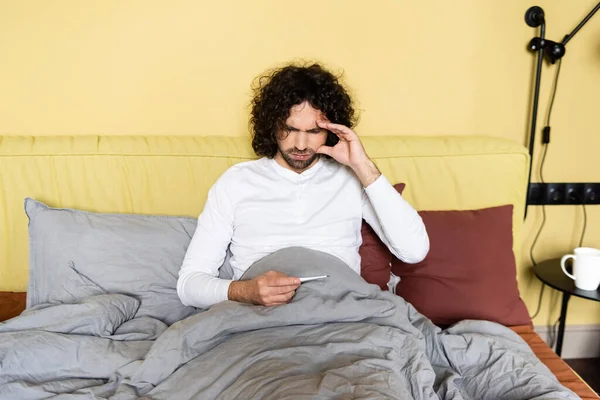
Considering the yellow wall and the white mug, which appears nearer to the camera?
the white mug

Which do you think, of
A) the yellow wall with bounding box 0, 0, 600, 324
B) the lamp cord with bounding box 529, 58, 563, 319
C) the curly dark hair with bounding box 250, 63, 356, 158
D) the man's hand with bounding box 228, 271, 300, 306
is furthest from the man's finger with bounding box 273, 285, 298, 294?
the lamp cord with bounding box 529, 58, 563, 319

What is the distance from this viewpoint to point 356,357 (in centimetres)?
119

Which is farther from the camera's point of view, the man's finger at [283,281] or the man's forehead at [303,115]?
the man's forehead at [303,115]

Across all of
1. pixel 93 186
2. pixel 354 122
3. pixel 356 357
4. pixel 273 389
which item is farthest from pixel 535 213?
pixel 93 186

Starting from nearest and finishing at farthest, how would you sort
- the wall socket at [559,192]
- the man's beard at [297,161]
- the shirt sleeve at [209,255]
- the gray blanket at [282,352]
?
the gray blanket at [282,352] → the shirt sleeve at [209,255] → the man's beard at [297,161] → the wall socket at [559,192]

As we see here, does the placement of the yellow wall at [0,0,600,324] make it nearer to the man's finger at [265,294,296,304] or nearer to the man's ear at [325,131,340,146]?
the man's ear at [325,131,340,146]

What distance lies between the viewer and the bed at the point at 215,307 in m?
1.21

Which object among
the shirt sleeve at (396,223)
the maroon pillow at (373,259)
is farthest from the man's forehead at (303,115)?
the maroon pillow at (373,259)

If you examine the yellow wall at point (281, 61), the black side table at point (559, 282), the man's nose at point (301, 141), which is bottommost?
the black side table at point (559, 282)

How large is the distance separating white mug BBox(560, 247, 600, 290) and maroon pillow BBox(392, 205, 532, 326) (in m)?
0.23

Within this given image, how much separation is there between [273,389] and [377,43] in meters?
1.31

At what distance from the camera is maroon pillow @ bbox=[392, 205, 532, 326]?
163cm

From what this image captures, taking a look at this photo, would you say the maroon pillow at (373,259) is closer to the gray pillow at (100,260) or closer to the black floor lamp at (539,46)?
the gray pillow at (100,260)

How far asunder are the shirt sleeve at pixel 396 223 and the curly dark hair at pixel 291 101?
0.23 m
